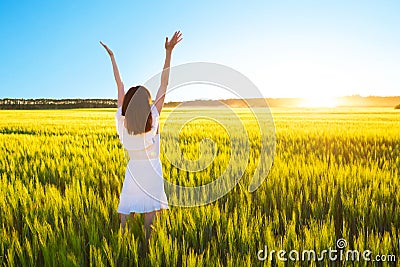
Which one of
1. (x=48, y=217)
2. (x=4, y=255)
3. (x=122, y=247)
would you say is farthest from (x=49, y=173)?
(x=122, y=247)

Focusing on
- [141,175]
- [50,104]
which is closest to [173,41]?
[141,175]

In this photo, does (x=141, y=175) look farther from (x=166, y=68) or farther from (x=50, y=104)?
(x=50, y=104)

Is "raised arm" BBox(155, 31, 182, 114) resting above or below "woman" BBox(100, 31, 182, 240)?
above

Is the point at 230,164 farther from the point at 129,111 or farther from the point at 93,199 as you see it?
the point at 129,111

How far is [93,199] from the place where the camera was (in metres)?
2.59

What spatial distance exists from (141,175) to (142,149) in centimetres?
17

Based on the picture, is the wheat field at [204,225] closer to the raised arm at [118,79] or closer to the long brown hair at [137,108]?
the long brown hair at [137,108]

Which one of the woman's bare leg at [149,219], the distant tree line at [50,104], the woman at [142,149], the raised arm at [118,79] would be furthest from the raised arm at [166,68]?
the distant tree line at [50,104]

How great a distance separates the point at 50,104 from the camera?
54.0m

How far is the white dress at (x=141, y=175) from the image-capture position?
2.17 m

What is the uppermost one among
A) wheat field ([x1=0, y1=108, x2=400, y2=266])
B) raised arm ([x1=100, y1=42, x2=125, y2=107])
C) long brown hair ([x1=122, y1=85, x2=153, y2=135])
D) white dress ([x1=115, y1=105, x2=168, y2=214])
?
raised arm ([x1=100, y1=42, x2=125, y2=107])

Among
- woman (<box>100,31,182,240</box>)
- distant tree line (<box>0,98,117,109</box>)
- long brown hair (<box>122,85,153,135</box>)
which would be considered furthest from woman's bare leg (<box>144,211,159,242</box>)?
distant tree line (<box>0,98,117,109</box>)

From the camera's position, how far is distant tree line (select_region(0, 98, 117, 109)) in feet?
173

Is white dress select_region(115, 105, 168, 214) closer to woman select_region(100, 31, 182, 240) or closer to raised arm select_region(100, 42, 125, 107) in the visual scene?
woman select_region(100, 31, 182, 240)
